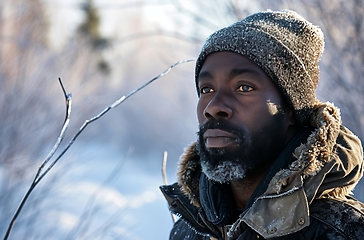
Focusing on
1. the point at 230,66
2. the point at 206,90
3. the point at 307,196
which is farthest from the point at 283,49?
the point at 307,196

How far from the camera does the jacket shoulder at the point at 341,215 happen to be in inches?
59.8

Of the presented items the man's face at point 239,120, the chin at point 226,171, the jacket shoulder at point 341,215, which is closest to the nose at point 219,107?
the man's face at point 239,120

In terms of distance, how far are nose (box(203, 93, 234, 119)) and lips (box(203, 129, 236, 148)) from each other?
0.05 metres

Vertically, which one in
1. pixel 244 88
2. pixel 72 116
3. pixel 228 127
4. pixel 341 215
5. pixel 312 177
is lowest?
pixel 341 215

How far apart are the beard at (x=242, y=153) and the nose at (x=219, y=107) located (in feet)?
0.07

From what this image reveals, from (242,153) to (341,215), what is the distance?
38 cm

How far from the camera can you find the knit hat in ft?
6.07

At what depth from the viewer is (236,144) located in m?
1.77

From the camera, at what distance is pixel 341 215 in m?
1.57

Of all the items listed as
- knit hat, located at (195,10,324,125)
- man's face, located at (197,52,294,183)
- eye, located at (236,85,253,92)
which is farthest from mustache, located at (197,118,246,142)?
knit hat, located at (195,10,324,125)

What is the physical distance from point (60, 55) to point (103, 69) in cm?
1321

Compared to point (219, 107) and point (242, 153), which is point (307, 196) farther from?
point (219, 107)

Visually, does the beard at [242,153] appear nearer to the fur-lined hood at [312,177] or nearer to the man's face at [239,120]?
the man's face at [239,120]

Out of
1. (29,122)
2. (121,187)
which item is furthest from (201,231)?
(121,187)
